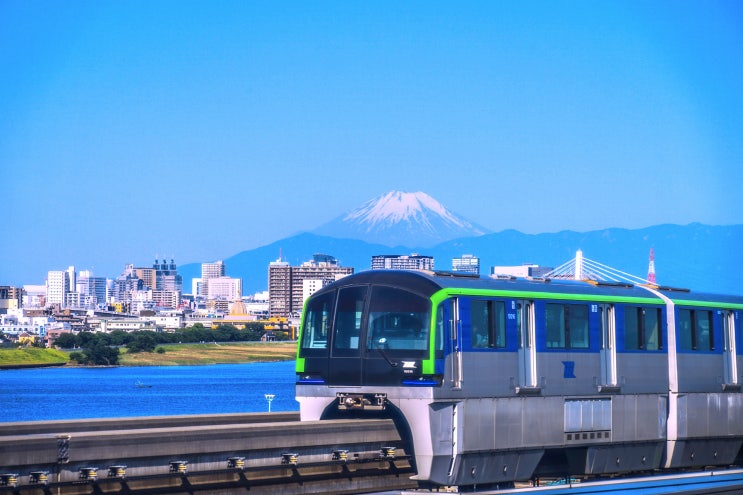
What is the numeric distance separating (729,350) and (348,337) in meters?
10.2

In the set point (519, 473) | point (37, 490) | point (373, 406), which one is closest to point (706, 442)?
point (519, 473)

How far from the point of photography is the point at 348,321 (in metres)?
20.5

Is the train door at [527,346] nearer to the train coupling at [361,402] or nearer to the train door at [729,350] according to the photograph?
the train coupling at [361,402]

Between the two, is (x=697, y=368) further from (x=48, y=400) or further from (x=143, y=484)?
(x=48, y=400)

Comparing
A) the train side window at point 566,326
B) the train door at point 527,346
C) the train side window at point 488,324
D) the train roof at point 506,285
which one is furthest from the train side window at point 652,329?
the train side window at point 488,324

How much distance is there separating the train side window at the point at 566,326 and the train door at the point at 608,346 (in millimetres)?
559

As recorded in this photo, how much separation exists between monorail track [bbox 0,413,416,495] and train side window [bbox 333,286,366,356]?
1445mm

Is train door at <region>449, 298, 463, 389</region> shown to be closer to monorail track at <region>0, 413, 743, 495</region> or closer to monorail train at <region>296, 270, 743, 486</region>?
monorail train at <region>296, 270, 743, 486</region>

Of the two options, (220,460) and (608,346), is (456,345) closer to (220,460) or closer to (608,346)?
(220,460)

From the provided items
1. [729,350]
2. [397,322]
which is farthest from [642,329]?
[397,322]

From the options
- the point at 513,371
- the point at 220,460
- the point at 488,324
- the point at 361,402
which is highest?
the point at 488,324

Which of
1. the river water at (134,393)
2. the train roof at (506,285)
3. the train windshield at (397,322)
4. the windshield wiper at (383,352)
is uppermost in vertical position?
the train roof at (506,285)

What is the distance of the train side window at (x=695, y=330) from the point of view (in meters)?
25.2

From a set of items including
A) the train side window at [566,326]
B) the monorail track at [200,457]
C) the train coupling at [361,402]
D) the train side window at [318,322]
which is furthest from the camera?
the train side window at [566,326]
